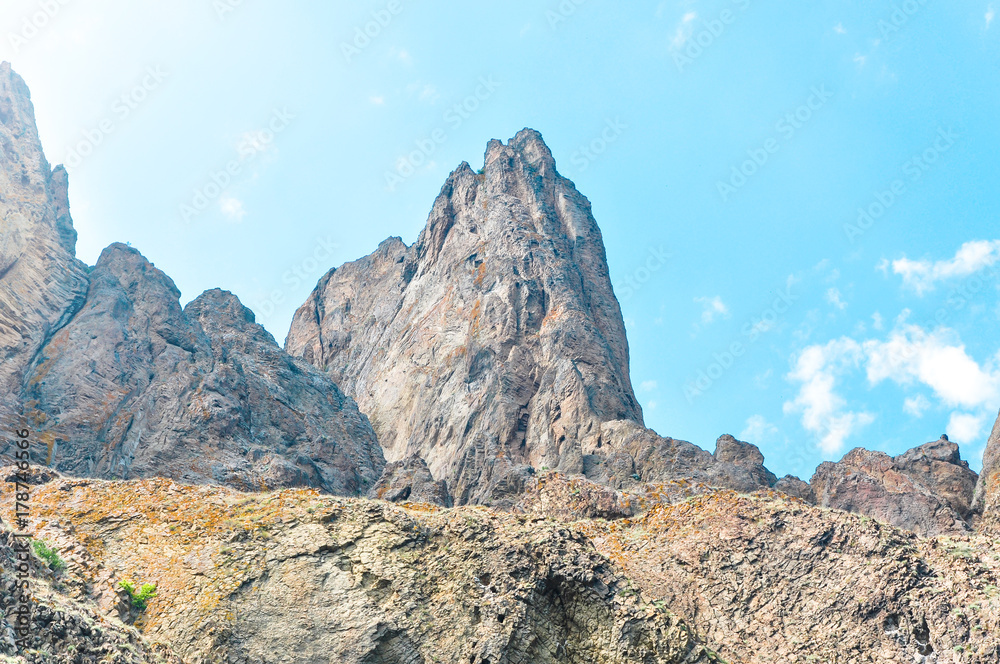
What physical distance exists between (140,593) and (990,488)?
104ft

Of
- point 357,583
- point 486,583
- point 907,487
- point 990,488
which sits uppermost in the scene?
point 907,487

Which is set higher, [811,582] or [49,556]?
[811,582]

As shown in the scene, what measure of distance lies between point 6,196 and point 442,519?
5691 cm

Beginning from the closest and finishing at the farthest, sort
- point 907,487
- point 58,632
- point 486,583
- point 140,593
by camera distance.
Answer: point 58,632 → point 140,593 → point 486,583 → point 907,487

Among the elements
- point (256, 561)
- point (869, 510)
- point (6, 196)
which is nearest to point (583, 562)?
point (256, 561)

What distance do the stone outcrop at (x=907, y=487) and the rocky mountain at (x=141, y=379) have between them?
2457cm

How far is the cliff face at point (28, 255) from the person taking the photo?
178ft

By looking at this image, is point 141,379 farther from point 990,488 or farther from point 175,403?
point 990,488

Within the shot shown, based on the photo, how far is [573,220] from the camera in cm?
8375

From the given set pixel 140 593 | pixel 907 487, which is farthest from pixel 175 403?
pixel 907 487

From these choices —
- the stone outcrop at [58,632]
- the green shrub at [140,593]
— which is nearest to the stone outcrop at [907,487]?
the green shrub at [140,593]

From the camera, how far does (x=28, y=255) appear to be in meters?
62.6

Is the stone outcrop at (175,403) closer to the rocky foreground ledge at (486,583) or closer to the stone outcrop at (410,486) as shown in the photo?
the stone outcrop at (410,486)

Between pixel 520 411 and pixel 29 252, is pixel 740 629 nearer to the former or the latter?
pixel 520 411
